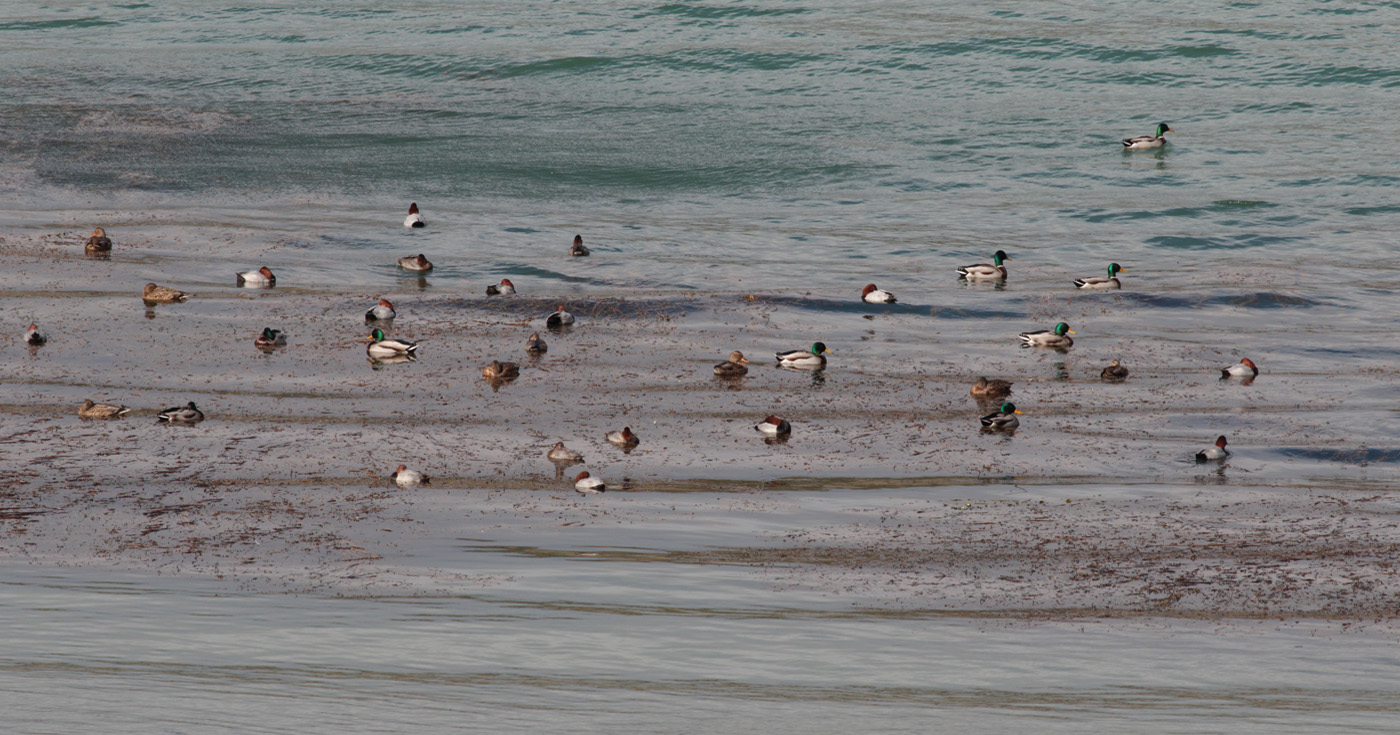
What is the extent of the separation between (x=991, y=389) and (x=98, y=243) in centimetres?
1718

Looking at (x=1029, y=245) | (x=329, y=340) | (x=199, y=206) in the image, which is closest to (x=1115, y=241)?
(x=1029, y=245)

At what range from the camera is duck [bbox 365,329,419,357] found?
2072 centimetres

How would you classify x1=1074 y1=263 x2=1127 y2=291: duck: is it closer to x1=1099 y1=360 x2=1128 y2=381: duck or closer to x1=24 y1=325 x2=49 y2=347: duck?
x1=1099 y1=360 x2=1128 y2=381: duck

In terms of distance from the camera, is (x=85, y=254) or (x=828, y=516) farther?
(x=85, y=254)

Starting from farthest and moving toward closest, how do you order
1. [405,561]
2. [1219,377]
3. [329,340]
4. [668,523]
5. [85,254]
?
[85,254] → [329,340] → [1219,377] → [668,523] → [405,561]

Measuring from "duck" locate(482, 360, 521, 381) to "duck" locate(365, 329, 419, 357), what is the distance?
1.48 metres

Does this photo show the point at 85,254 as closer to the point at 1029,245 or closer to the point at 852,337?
the point at 852,337

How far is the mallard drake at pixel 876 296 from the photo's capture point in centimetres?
2462

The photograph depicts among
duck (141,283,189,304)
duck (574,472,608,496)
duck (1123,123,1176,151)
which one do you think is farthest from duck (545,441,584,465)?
duck (1123,123,1176,151)

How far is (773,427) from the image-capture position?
691 inches

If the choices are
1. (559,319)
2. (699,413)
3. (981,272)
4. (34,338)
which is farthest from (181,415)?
(981,272)

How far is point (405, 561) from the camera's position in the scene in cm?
1341

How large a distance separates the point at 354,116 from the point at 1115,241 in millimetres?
23608

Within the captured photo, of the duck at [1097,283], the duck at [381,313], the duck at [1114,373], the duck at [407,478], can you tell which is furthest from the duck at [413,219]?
the duck at [1114,373]
